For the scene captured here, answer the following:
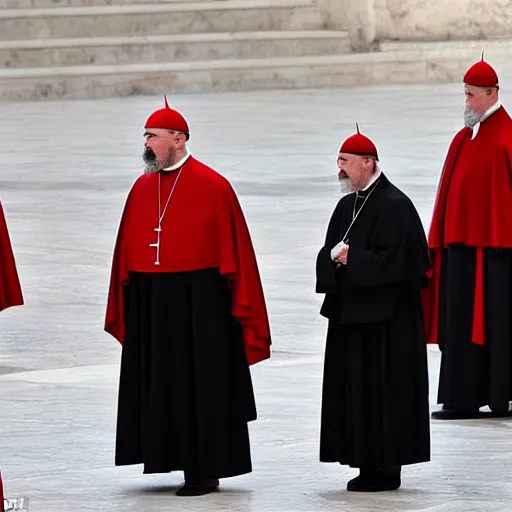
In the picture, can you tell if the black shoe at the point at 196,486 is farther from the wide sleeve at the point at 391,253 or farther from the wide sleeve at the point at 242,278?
the wide sleeve at the point at 391,253

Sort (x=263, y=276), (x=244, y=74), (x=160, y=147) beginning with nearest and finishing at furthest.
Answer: (x=160, y=147) → (x=263, y=276) → (x=244, y=74)

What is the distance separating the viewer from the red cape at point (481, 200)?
8.18 meters

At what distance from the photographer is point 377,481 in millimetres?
6746

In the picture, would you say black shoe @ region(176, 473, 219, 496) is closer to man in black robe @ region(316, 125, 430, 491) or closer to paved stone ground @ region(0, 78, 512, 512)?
paved stone ground @ region(0, 78, 512, 512)

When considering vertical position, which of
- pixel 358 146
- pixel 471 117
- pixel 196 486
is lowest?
pixel 196 486

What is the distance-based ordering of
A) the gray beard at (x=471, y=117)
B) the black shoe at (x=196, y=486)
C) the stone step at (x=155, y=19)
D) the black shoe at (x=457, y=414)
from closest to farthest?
the black shoe at (x=196, y=486) → the gray beard at (x=471, y=117) → the black shoe at (x=457, y=414) → the stone step at (x=155, y=19)

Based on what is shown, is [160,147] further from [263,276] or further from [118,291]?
[263,276]

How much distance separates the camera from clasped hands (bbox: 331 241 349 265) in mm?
6688

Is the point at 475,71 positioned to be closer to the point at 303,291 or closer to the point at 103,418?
the point at 103,418

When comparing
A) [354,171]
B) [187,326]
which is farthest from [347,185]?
[187,326]

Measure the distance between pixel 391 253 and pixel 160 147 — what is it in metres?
0.99

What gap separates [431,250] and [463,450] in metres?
1.23

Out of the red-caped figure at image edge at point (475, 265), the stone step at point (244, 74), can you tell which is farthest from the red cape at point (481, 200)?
the stone step at point (244, 74)

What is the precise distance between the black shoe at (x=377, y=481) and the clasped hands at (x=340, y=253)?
825 millimetres
